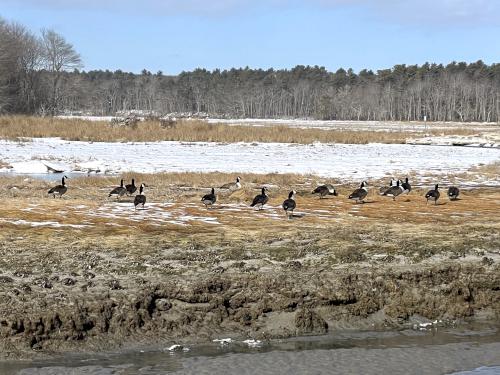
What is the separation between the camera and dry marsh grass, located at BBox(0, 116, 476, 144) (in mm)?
49125

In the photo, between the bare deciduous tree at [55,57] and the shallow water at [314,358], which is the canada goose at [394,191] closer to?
the shallow water at [314,358]

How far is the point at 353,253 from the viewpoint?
11.8 m

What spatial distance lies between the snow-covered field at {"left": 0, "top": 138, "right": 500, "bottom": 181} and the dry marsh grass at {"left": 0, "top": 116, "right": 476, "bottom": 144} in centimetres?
263

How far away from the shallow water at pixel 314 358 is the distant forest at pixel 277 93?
263ft

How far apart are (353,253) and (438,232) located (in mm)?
2832

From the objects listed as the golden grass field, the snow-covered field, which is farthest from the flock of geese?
the snow-covered field

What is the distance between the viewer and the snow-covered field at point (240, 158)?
30.4 m

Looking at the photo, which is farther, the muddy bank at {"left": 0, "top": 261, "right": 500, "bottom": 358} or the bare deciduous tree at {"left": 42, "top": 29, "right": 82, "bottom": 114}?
the bare deciduous tree at {"left": 42, "top": 29, "right": 82, "bottom": 114}

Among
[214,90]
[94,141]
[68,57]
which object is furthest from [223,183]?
[214,90]

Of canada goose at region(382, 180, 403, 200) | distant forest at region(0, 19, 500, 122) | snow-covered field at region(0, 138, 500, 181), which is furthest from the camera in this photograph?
distant forest at region(0, 19, 500, 122)

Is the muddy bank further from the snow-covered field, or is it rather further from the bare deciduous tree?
the bare deciduous tree

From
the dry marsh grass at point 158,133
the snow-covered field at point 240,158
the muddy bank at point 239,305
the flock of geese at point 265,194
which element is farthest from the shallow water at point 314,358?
the dry marsh grass at point 158,133

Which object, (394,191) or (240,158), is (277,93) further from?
(394,191)

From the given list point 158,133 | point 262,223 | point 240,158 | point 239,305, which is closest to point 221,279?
point 239,305
